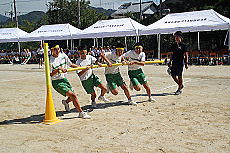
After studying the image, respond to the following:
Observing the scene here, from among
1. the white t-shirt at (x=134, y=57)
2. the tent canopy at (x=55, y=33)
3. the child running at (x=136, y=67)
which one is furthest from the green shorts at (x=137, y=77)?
the tent canopy at (x=55, y=33)

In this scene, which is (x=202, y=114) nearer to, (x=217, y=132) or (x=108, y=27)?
(x=217, y=132)

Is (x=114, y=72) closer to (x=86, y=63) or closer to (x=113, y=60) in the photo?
(x=113, y=60)

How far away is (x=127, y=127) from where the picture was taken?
20.6 feet

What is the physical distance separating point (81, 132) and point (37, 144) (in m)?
0.97

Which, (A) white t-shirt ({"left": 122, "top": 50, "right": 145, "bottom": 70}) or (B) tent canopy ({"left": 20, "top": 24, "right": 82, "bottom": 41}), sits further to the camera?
(B) tent canopy ({"left": 20, "top": 24, "right": 82, "bottom": 41})

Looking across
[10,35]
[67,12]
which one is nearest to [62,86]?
[10,35]

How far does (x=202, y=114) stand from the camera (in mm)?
7164

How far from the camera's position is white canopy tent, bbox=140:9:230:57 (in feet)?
65.0

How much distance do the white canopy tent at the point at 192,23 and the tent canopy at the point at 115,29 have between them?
46.6 inches

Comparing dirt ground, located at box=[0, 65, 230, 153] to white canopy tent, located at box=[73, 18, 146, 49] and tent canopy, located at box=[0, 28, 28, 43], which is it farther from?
tent canopy, located at box=[0, 28, 28, 43]

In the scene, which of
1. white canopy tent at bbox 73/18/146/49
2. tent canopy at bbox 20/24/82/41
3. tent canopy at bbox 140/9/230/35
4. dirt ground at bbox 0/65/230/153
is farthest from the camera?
tent canopy at bbox 20/24/82/41

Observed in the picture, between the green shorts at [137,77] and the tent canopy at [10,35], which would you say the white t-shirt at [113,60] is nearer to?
the green shorts at [137,77]

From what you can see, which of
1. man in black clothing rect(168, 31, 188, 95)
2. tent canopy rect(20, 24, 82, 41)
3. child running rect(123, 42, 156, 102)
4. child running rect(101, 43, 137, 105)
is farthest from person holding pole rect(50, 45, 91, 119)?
tent canopy rect(20, 24, 82, 41)

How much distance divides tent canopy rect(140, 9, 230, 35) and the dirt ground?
10973 mm
